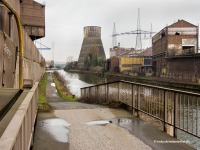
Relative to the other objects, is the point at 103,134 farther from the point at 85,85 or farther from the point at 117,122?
the point at 85,85

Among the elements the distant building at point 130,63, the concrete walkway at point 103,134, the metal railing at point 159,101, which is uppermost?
the distant building at point 130,63

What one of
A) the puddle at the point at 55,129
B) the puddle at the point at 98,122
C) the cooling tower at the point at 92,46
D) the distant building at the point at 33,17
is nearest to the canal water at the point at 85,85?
the puddle at the point at 98,122

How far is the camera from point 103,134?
5.70m

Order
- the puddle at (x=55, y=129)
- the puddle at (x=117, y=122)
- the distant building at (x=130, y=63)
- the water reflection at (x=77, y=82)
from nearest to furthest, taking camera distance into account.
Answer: the puddle at (x=55, y=129) < the puddle at (x=117, y=122) < the water reflection at (x=77, y=82) < the distant building at (x=130, y=63)

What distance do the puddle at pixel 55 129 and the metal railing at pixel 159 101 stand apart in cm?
229

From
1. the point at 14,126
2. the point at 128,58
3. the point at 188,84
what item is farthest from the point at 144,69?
the point at 14,126

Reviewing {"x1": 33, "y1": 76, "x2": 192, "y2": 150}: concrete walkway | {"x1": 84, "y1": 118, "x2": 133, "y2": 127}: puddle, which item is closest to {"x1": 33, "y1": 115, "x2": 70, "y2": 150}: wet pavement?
{"x1": 33, "y1": 76, "x2": 192, "y2": 150}: concrete walkway

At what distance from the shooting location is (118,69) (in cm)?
8294

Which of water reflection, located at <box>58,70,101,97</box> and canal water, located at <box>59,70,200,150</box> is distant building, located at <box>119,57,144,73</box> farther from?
water reflection, located at <box>58,70,101,97</box>

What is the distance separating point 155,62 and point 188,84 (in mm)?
28479

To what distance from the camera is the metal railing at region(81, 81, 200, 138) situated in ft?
18.6

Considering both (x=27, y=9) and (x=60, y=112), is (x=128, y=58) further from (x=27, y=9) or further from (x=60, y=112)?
(x=60, y=112)

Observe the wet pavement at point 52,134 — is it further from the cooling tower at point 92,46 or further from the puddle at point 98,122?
the cooling tower at point 92,46

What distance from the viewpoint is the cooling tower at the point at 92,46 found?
115 m
